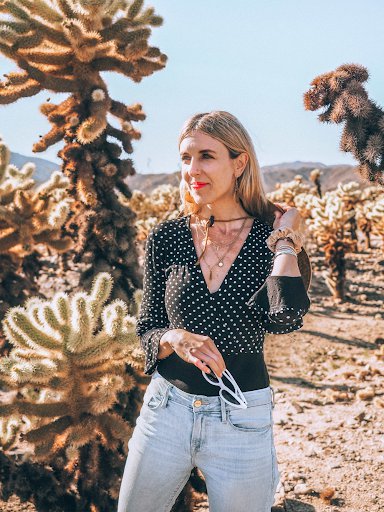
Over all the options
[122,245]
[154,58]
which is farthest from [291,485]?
[154,58]

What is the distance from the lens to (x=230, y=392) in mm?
1867

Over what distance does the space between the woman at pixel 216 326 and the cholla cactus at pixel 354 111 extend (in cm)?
79

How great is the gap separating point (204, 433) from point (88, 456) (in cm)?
166

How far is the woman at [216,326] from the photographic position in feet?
6.17

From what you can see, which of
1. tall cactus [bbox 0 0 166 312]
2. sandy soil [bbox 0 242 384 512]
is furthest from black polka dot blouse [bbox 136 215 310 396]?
tall cactus [bbox 0 0 166 312]

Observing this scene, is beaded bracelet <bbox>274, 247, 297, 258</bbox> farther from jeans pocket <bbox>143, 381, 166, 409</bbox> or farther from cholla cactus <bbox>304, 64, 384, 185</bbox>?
cholla cactus <bbox>304, 64, 384, 185</bbox>

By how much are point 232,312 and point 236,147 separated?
2.19 feet

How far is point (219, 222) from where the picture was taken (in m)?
2.24

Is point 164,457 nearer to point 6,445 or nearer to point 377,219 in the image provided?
point 6,445

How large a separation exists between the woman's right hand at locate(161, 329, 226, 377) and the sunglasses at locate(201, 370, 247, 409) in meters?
0.05

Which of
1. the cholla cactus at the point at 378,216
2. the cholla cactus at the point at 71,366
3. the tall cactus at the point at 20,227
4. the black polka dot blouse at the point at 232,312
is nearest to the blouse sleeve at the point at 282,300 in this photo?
the black polka dot blouse at the point at 232,312

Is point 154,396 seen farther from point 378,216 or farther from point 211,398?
point 378,216

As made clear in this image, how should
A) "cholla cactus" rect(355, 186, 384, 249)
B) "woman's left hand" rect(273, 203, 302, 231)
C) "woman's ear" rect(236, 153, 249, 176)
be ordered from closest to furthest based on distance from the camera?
"woman's left hand" rect(273, 203, 302, 231) → "woman's ear" rect(236, 153, 249, 176) → "cholla cactus" rect(355, 186, 384, 249)

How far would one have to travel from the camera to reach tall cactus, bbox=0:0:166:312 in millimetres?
4074
